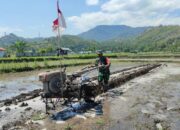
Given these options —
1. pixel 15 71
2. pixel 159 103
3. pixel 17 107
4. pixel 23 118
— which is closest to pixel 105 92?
pixel 159 103

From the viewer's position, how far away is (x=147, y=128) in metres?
9.77

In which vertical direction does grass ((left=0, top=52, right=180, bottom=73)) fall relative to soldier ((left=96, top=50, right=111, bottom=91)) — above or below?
below

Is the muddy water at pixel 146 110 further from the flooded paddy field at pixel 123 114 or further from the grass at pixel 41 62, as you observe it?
the grass at pixel 41 62

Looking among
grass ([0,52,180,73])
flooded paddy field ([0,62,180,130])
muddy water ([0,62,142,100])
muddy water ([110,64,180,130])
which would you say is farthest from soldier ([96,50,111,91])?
grass ([0,52,180,73])

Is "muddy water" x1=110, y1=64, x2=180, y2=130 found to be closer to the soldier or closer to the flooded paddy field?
the flooded paddy field

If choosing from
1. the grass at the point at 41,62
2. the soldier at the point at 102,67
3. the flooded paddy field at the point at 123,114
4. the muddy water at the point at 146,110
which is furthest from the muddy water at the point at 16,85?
the muddy water at the point at 146,110

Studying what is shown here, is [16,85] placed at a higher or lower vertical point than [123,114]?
lower

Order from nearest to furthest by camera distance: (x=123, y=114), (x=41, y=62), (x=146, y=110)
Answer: (x=123, y=114)
(x=146, y=110)
(x=41, y=62)

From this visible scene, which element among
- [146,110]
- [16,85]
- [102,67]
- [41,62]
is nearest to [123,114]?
[146,110]

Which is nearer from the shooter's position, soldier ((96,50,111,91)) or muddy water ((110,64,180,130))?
muddy water ((110,64,180,130))

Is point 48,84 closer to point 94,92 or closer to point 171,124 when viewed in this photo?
point 94,92

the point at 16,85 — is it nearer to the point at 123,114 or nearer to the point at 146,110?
the point at 146,110

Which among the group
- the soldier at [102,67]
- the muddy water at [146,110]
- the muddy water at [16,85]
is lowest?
the muddy water at [16,85]

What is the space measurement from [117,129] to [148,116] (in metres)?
2.22
